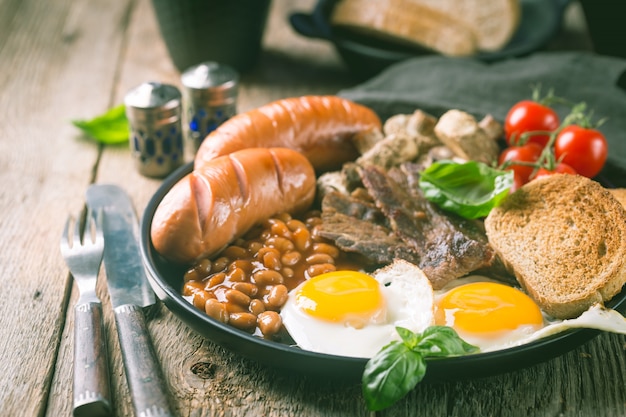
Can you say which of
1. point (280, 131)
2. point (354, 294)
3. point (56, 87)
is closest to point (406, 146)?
point (280, 131)

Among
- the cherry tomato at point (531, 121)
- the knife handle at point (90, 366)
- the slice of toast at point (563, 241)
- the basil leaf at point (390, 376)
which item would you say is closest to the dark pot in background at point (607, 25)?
the cherry tomato at point (531, 121)

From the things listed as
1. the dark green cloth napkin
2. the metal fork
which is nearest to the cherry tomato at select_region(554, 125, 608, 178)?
the dark green cloth napkin

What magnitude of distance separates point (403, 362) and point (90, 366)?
102cm

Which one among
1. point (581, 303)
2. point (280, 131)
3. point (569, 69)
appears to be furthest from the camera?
point (569, 69)

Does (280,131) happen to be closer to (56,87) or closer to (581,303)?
(581,303)

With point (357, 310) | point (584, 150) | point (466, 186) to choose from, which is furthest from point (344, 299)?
point (584, 150)

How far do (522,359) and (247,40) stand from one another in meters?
3.54

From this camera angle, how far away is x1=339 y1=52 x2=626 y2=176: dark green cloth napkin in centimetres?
405

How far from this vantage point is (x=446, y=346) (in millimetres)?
2166

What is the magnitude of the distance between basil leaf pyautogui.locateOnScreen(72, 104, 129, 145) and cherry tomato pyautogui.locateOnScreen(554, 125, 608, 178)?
2602mm

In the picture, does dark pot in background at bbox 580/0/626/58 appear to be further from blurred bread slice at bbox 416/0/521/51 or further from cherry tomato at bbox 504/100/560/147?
cherry tomato at bbox 504/100/560/147

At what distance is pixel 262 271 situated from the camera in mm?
2783

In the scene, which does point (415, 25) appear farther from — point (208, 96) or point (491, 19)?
point (208, 96)

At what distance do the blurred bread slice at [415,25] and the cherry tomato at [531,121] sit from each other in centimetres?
127
